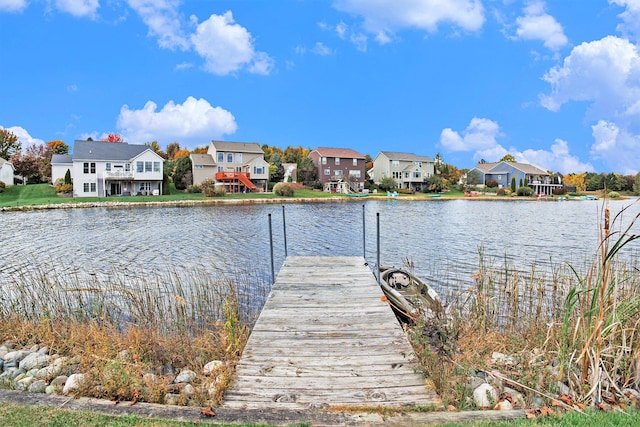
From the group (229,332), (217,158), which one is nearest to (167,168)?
(217,158)

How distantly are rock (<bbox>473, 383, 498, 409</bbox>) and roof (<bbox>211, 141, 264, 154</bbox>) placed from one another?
192ft

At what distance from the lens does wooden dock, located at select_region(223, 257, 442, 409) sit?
13.6ft

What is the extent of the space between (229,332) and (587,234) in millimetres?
22452

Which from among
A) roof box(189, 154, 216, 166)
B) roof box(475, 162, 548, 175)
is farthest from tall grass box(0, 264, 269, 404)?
roof box(475, 162, 548, 175)

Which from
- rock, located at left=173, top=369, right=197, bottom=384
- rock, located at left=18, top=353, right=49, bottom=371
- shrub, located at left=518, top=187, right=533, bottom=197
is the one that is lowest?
rock, located at left=18, top=353, right=49, bottom=371

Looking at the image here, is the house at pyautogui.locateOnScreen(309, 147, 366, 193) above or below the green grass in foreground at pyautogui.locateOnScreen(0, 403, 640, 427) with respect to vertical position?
above

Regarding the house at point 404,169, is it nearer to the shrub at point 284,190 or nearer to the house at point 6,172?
the shrub at point 284,190

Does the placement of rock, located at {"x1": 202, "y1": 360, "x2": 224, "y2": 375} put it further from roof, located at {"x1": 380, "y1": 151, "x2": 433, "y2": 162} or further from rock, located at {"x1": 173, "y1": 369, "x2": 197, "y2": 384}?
roof, located at {"x1": 380, "y1": 151, "x2": 433, "y2": 162}

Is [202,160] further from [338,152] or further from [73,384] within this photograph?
[73,384]

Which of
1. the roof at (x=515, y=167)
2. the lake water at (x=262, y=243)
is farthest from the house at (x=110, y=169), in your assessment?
the roof at (x=515, y=167)

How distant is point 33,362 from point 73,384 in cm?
167

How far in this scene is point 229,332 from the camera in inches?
240

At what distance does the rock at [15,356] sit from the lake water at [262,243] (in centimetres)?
398

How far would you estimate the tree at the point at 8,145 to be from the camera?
63594 mm
